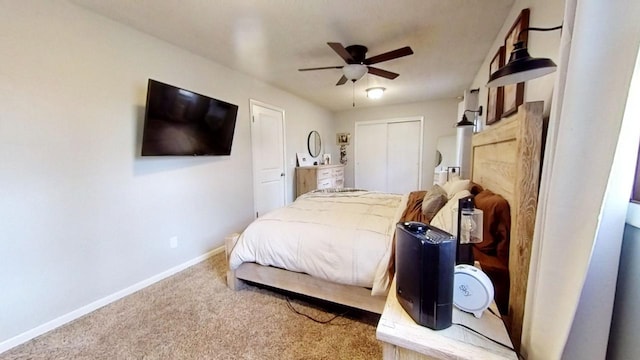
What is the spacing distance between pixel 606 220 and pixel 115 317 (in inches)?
111

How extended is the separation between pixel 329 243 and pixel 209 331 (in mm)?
1024

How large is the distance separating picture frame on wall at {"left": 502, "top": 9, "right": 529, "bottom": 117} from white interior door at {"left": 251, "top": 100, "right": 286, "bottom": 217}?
9.70 feet

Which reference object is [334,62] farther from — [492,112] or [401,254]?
[401,254]

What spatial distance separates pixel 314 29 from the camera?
2.32 m

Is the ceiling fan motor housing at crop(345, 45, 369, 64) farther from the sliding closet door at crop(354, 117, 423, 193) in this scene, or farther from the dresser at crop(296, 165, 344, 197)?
the sliding closet door at crop(354, 117, 423, 193)

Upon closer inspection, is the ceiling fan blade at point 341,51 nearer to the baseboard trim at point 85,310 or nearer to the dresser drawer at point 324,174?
the dresser drawer at point 324,174

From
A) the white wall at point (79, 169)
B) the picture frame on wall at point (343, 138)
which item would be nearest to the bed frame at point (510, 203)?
the white wall at point (79, 169)

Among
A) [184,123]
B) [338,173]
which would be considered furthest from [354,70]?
[338,173]

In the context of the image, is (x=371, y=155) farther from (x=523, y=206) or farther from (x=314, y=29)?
(x=523, y=206)

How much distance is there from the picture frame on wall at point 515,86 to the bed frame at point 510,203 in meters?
0.16

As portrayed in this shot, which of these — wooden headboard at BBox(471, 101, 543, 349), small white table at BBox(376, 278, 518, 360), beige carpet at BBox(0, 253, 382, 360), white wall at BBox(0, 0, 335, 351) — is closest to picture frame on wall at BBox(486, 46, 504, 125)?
wooden headboard at BBox(471, 101, 543, 349)

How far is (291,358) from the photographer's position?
1.56m

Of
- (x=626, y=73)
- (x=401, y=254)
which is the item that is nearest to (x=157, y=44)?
(x=401, y=254)

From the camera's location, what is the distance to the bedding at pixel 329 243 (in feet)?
5.71
